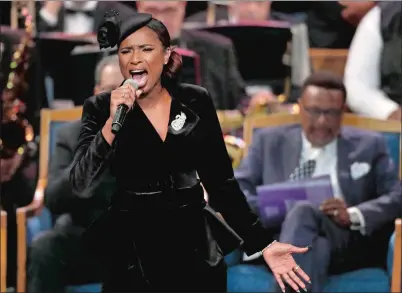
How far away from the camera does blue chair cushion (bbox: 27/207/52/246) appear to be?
2.44m

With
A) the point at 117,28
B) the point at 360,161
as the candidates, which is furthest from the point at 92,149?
the point at 360,161

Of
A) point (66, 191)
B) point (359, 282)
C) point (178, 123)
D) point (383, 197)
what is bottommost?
point (359, 282)

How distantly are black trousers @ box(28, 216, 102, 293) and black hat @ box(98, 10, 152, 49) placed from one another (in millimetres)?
783

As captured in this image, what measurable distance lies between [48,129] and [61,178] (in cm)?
39

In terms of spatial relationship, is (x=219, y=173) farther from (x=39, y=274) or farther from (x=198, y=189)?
(x=39, y=274)

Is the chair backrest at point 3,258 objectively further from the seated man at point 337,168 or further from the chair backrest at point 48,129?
the seated man at point 337,168

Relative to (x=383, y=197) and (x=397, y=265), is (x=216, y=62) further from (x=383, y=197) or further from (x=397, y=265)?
(x=397, y=265)

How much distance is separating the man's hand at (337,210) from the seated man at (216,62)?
16.4 inches

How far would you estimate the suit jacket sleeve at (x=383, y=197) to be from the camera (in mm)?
2400

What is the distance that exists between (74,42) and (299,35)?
0.70 meters

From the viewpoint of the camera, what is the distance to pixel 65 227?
2287mm

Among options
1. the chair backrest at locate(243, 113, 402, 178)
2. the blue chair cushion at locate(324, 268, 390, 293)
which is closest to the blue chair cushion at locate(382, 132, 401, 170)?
the chair backrest at locate(243, 113, 402, 178)

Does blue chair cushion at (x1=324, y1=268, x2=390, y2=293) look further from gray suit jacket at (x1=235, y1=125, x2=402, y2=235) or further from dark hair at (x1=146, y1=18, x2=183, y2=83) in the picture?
dark hair at (x1=146, y1=18, x2=183, y2=83)

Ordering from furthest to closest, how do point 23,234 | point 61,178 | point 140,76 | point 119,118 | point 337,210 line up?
point 23,234 < point 337,210 < point 61,178 < point 140,76 < point 119,118
